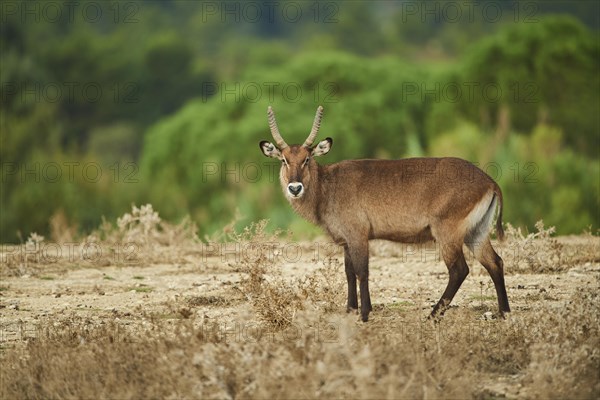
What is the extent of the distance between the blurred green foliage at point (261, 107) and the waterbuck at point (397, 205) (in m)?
4.66

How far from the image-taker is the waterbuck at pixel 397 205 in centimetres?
945

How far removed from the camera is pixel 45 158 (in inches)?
1043

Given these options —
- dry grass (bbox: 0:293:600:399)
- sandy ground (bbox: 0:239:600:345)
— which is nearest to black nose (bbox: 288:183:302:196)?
sandy ground (bbox: 0:239:600:345)

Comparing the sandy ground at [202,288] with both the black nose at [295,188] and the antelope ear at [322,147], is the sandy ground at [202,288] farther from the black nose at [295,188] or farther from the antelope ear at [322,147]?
the antelope ear at [322,147]

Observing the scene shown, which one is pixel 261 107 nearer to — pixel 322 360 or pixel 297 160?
pixel 297 160

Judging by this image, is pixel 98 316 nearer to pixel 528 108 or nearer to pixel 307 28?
pixel 528 108

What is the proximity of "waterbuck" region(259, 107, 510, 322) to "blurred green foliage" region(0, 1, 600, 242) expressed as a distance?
4.66 metres

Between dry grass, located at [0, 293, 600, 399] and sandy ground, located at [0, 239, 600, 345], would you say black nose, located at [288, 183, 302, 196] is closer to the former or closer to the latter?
sandy ground, located at [0, 239, 600, 345]

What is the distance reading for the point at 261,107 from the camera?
154 ft

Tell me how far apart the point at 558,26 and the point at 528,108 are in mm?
3874

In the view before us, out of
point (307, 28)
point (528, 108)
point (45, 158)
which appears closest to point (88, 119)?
point (528, 108)

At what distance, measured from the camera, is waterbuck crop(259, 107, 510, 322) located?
9453 millimetres

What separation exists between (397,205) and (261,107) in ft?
124

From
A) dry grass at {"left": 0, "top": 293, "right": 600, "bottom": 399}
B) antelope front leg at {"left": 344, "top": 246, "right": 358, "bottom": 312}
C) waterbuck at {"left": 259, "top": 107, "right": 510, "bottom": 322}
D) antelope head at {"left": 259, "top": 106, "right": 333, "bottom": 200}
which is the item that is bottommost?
dry grass at {"left": 0, "top": 293, "right": 600, "bottom": 399}
